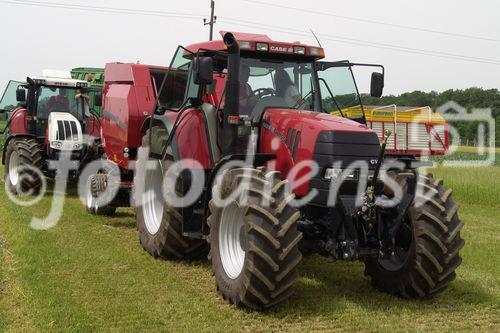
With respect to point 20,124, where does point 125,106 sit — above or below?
above

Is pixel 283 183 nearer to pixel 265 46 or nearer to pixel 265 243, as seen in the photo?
pixel 265 243

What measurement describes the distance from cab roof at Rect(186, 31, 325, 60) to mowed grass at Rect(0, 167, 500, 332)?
7.88 ft

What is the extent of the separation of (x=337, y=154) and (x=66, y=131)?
8540 millimetres

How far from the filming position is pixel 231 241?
5559 millimetres

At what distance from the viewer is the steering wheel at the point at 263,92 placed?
20.5 feet

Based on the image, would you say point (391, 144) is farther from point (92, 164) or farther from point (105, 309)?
point (105, 309)

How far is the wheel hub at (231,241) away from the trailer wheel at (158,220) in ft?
3.77

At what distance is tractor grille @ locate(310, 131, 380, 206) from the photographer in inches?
206

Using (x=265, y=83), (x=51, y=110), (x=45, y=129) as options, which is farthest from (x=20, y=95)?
(x=265, y=83)

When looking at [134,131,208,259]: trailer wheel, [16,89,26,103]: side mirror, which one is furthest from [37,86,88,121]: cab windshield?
[134,131,208,259]: trailer wheel

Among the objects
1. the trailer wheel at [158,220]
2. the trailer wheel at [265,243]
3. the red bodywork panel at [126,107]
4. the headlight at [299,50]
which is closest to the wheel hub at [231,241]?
the trailer wheel at [265,243]

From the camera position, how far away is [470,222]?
37.3ft

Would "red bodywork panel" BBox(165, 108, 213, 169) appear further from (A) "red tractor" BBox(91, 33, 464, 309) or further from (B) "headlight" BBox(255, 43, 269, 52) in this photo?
(B) "headlight" BBox(255, 43, 269, 52)

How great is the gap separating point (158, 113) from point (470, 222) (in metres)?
6.76
